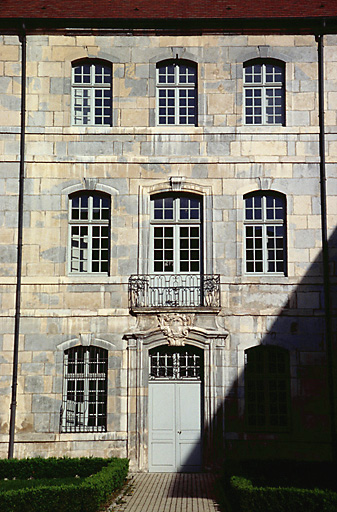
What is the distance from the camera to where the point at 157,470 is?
17234 millimetres

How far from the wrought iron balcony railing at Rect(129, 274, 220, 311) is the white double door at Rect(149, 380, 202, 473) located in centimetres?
177

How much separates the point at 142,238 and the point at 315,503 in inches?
321

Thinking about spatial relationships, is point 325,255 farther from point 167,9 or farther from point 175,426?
point 167,9

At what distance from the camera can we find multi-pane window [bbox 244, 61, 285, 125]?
1853 centimetres

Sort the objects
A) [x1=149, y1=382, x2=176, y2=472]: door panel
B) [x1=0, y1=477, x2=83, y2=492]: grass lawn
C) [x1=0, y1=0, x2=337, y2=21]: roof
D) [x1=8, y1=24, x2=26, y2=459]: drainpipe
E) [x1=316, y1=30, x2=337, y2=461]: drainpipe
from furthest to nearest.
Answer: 1. [x1=0, y1=0, x2=337, y2=21]: roof
2. [x1=149, y1=382, x2=176, y2=472]: door panel
3. [x1=8, y1=24, x2=26, y2=459]: drainpipe
4. [x1=316, y1=30, x2=337, y2=461]: drainpipe
5. [x1=0, y1=477, x2=83, y2=492]: grass lawn

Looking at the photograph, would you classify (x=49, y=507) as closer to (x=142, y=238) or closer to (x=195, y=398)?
(x=195, y=398)

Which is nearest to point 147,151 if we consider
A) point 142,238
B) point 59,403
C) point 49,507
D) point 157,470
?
point 142,238

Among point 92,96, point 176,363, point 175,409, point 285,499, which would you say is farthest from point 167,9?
point 285,499

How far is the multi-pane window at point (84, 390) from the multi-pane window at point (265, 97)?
21.9ft

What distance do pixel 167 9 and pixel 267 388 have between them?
31.3 feet

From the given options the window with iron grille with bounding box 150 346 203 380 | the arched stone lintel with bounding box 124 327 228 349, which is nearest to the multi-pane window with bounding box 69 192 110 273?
the arched stone lintel with bounding box 124 327 228 349

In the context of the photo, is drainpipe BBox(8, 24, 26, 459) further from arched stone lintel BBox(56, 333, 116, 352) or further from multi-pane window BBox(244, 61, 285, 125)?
multi-pane window BBox(244, 61, 285, 125)

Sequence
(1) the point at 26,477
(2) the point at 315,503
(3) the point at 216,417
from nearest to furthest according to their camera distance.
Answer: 1. (2) the point at 315,503
2. (1) the point at 26,477
3. (3) the point at 216,417

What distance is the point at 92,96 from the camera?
18.6 metres
